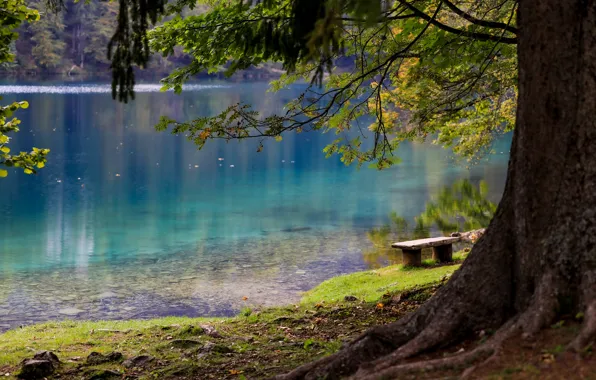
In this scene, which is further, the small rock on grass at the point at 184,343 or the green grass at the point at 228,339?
the small rock on grass at the point at 184,343

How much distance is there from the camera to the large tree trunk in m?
5.07

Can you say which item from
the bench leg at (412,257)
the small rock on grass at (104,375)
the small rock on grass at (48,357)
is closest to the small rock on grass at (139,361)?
the small rock on grass at (104,375)

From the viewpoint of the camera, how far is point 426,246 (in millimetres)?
15359

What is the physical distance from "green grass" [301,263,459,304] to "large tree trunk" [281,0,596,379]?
22.7 feet

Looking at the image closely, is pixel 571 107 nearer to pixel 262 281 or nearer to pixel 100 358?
pixel 100 358

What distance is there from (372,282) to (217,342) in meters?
6.54

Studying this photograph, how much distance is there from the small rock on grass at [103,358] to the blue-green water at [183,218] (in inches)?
246

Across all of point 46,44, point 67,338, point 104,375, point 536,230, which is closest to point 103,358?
point 104,375

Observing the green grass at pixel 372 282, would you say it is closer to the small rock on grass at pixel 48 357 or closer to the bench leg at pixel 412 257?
the bench leg at pixel 412 257

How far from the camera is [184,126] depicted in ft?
31.2

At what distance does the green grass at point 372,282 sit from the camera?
1351 cm

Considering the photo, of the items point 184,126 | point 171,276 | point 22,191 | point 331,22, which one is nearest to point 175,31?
point 184,126

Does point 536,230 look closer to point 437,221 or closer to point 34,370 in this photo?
point 34,370

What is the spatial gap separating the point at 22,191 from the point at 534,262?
29.6m
